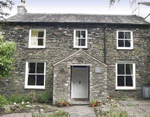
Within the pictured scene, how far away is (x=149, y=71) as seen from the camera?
10.8 m

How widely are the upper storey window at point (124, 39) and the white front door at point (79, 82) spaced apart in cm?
317

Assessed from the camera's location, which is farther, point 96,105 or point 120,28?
point 120,28

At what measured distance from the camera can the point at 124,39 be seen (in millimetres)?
10906

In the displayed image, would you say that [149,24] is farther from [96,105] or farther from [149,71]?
[96,105]

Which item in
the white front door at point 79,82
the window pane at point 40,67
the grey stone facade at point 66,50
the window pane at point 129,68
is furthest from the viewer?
the white front door at point 79,82

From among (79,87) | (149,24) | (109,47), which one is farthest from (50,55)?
(149,24)

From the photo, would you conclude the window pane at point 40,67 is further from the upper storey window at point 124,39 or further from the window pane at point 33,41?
the upper storey window at point 124,39

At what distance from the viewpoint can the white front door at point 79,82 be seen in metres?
11.0

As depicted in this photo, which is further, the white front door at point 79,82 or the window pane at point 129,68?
the white front door at point 79,82

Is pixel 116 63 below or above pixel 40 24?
below

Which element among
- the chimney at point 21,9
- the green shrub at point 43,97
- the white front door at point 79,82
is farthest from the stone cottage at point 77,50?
the chimney at point 21,9

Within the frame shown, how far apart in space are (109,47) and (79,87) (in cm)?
385

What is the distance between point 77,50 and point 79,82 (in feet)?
8.25

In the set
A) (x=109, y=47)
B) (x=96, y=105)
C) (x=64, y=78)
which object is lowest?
(x=96, y=105)
